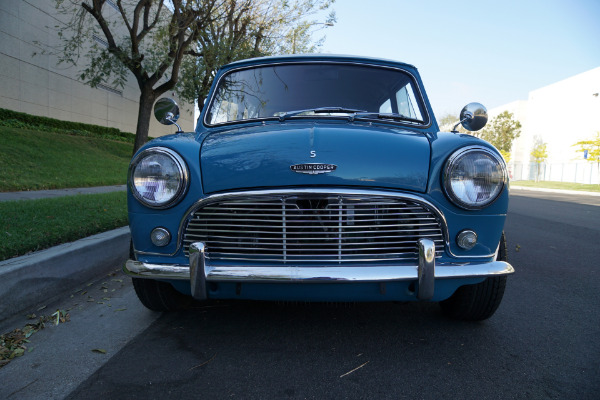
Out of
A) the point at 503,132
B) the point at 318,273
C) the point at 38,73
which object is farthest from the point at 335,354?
the point at 503,132

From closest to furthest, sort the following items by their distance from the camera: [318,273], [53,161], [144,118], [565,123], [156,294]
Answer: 1. [318,273]
2. [156,294]
3. [53,161]
4. [144,118]
5. [565,123]

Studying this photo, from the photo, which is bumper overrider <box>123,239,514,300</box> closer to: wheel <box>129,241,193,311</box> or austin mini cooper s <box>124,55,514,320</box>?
austin mini cooper s <box>124,55,514,320</box>

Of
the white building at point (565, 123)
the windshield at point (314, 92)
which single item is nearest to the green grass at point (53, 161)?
the windshield at point (314, 92)

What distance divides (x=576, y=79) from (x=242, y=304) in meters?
40.4

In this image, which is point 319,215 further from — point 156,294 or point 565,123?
point 565,123

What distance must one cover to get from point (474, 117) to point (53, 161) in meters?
11.3

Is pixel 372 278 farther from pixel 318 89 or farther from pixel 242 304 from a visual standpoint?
pixel 318 89

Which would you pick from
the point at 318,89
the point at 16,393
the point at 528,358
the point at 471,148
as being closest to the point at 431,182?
the point at 471,148

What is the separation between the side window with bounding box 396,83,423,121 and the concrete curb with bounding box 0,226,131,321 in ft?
8.48

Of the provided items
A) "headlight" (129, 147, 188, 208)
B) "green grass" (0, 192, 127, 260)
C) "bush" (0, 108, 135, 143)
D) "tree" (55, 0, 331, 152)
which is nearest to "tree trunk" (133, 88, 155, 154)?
"tree" (55, 0, 331, 152)

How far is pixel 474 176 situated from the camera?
2.09 meters

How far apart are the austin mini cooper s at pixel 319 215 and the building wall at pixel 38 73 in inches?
527

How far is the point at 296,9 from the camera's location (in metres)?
14.4

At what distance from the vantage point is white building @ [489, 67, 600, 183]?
3278 cm
